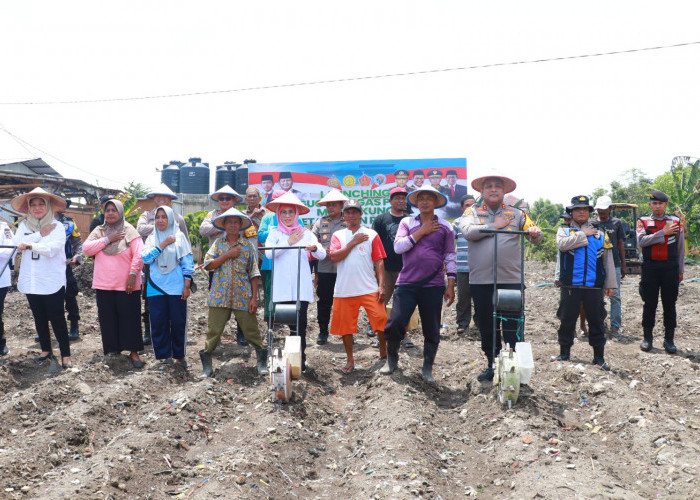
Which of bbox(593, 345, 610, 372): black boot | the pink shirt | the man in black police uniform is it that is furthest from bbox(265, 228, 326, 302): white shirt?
the man in black police uniform

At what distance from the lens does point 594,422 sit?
4812 mm

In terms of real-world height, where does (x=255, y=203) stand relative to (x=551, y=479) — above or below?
above

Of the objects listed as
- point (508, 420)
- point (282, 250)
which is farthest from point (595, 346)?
point (282, 250)

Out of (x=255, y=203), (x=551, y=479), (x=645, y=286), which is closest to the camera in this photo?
(x=551, y=479)

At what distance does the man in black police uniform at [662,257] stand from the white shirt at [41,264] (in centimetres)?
664

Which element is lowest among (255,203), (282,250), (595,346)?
(595,346)

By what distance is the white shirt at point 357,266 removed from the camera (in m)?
Answer: 6.16

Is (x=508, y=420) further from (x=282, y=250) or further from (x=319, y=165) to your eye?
(x=319, y=165)

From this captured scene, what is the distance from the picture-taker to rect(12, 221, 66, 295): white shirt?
633cm

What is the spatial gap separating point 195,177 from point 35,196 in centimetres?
2108

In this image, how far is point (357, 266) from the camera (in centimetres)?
618

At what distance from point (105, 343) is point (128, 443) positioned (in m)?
2.66

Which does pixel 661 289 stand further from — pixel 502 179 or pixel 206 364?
pixel 206 364

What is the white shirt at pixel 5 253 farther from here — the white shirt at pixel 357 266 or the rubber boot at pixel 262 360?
the white shirt at pixel 357 266
